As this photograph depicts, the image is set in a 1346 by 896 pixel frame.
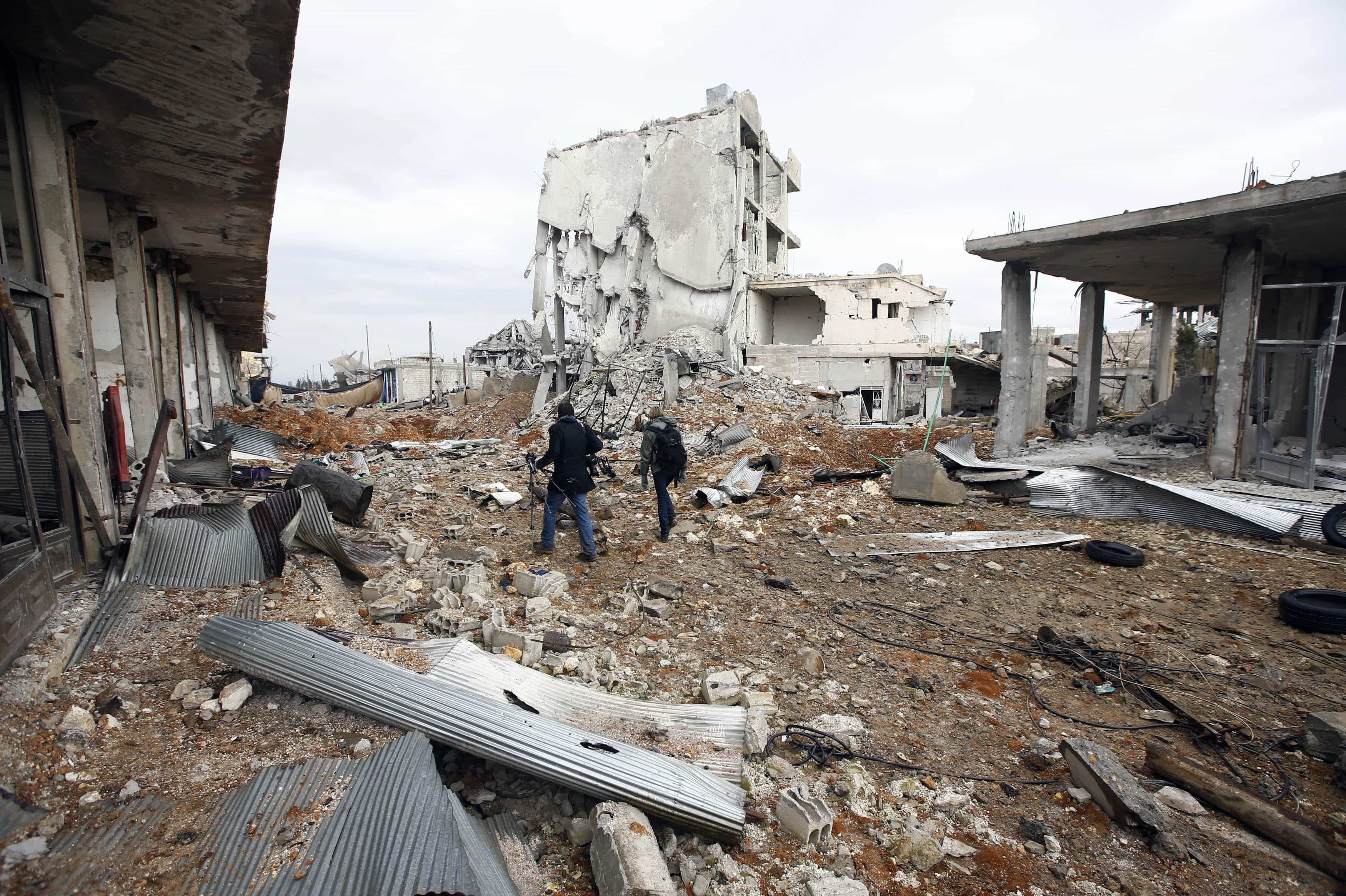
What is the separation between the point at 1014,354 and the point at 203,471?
11.4 meters

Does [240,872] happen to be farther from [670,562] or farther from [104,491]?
[670,562]

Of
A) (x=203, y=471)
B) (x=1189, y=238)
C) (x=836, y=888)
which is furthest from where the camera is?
(x=1189, y=238)

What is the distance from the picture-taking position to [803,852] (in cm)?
238

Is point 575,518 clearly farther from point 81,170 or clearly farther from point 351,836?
point 81,170

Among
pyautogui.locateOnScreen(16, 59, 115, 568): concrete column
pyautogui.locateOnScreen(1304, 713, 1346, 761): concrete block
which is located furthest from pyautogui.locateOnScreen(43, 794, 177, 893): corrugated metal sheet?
pyautogui.locateOnScreen(1304, 713, 1346, 761): concrete block

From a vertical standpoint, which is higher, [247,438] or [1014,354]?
[1014,354]

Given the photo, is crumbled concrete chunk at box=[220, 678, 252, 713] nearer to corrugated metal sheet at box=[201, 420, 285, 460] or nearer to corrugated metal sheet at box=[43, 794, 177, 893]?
corrugated metal sheet at box=[43, 794, 177, 893]

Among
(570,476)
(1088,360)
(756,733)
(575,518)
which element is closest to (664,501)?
(575,518)

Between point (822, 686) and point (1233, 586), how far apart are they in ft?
14.2

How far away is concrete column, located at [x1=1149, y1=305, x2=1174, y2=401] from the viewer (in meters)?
16.6

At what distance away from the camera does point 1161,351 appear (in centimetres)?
1692

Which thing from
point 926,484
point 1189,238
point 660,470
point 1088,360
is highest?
point 1189,238

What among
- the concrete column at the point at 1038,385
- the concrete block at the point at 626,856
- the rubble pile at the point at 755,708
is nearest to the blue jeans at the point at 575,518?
the rubble pile at the point at 755,708

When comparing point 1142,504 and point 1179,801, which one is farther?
point 1142,504
